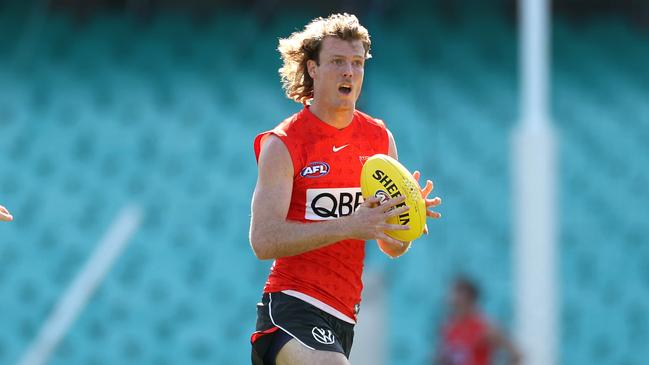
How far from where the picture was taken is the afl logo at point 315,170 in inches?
164

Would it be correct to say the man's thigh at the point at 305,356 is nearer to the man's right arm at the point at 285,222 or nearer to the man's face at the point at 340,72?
the man's right arm at the point at 285,222

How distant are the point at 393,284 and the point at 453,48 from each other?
123 inches

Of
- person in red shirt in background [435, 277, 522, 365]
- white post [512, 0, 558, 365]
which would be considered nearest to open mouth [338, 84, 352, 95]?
person in red shirt in background [435, 277, 522, 365]

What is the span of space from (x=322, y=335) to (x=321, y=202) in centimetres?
54

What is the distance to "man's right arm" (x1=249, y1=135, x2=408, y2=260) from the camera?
3.85 meters

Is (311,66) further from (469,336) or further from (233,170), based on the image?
(233,170)

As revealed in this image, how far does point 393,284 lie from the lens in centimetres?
1054

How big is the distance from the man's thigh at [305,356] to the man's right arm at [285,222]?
366 millimetres

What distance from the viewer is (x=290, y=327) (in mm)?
4098

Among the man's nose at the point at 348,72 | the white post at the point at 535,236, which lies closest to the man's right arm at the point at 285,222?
the man's nose at the point at 348,72

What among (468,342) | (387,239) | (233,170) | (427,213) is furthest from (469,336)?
(387,239)

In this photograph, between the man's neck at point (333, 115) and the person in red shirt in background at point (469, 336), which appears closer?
the man's neck at point (333, 115)

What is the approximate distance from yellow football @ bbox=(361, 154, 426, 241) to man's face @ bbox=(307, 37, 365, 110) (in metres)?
0.36

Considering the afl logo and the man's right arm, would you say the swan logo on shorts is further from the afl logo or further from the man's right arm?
the afl logo
